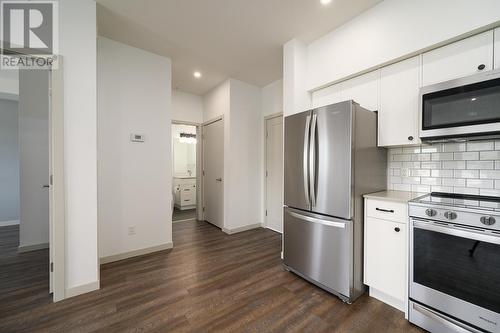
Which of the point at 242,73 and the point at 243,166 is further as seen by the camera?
the point at 243,166

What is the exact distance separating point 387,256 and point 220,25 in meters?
2.98

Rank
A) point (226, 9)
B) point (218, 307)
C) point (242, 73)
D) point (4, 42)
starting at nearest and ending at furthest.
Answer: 1. point (4, 42)
2. point (218, 307)
3. point (226, 9)
4. point (242, 73)

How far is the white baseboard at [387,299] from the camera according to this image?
5.75ft

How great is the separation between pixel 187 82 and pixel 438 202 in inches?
160

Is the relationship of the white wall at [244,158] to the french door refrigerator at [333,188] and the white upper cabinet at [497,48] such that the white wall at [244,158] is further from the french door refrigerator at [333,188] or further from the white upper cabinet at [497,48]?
the white upper cabinet at [497,48]

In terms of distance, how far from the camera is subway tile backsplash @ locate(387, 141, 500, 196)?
1.68 metres

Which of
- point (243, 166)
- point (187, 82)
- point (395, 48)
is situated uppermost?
point (187, 82)

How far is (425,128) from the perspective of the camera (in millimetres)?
1692

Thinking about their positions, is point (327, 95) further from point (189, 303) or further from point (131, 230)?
point (131, 230)

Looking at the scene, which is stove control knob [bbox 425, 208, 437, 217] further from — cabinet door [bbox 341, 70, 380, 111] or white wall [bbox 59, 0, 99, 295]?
white wall [bbox 59, 0, 99, 295]

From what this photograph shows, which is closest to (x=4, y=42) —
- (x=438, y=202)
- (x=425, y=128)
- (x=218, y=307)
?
(x=218, y=307)

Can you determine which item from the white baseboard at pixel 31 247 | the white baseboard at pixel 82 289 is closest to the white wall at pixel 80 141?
the white baseboard at pixel 82 289

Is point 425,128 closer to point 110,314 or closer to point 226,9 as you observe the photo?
point 226,9

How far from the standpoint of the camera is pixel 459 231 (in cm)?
140
